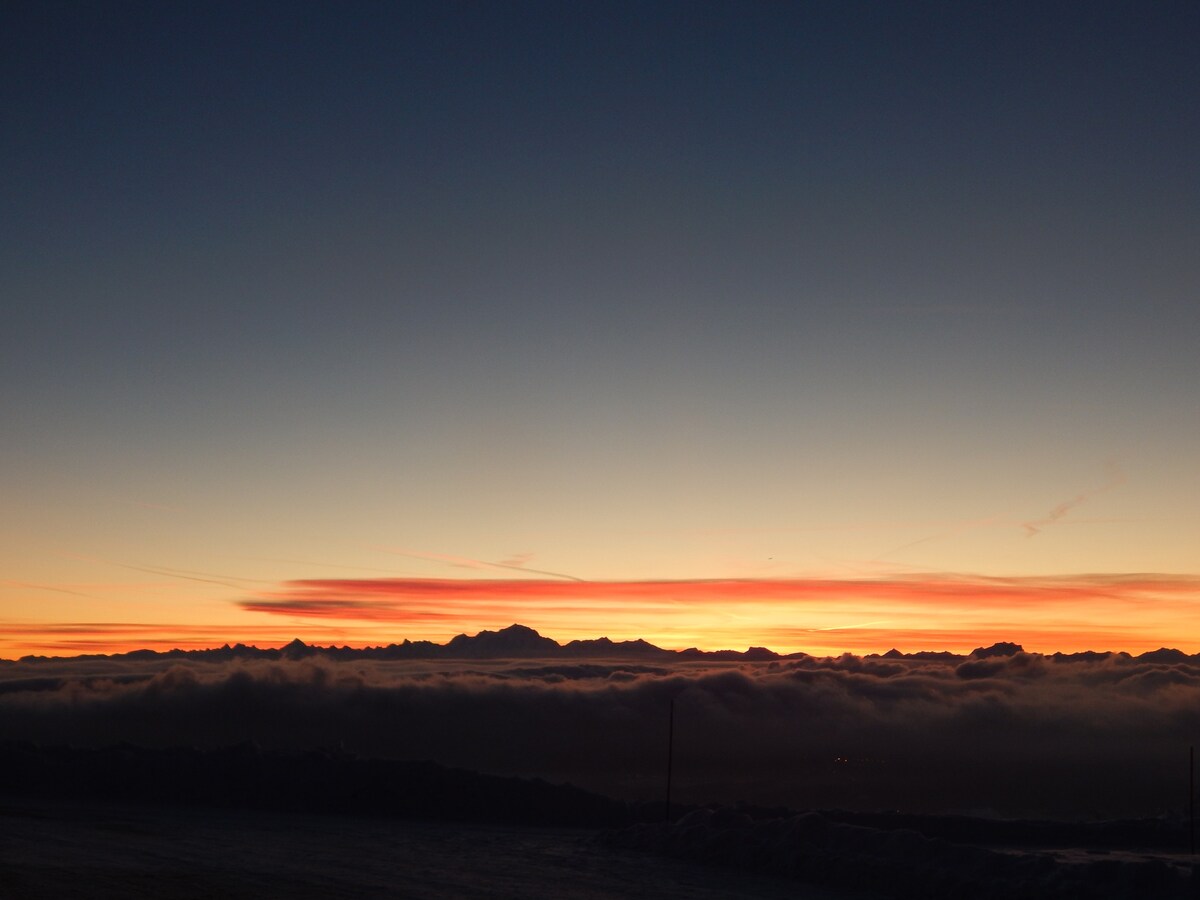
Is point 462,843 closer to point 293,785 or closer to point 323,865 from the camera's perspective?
point 323,865

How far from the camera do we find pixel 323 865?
133ft

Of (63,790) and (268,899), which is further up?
(268,899)

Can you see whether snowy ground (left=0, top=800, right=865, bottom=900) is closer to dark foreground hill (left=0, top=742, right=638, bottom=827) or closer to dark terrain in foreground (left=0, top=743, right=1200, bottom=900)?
dark terrain in foreground (left=0, top=743, right=1200, bottom=900)

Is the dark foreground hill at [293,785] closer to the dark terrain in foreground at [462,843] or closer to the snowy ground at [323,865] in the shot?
the dark terrain in foreground at [462,843]

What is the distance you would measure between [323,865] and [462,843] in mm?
14433

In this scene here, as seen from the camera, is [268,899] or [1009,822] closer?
[268,899]

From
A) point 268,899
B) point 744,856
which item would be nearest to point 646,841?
point 744,856

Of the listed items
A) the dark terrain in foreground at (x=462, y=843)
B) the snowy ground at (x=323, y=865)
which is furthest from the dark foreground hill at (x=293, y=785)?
the snowy ground at (x=323, y=865)

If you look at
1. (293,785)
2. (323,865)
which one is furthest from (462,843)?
(293,785)

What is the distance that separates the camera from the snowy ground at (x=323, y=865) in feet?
105

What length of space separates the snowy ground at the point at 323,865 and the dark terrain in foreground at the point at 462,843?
13cm

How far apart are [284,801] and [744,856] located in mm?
49875

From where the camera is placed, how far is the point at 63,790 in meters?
87.7

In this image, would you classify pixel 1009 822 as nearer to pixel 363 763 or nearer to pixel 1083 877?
pixel 1083 877
